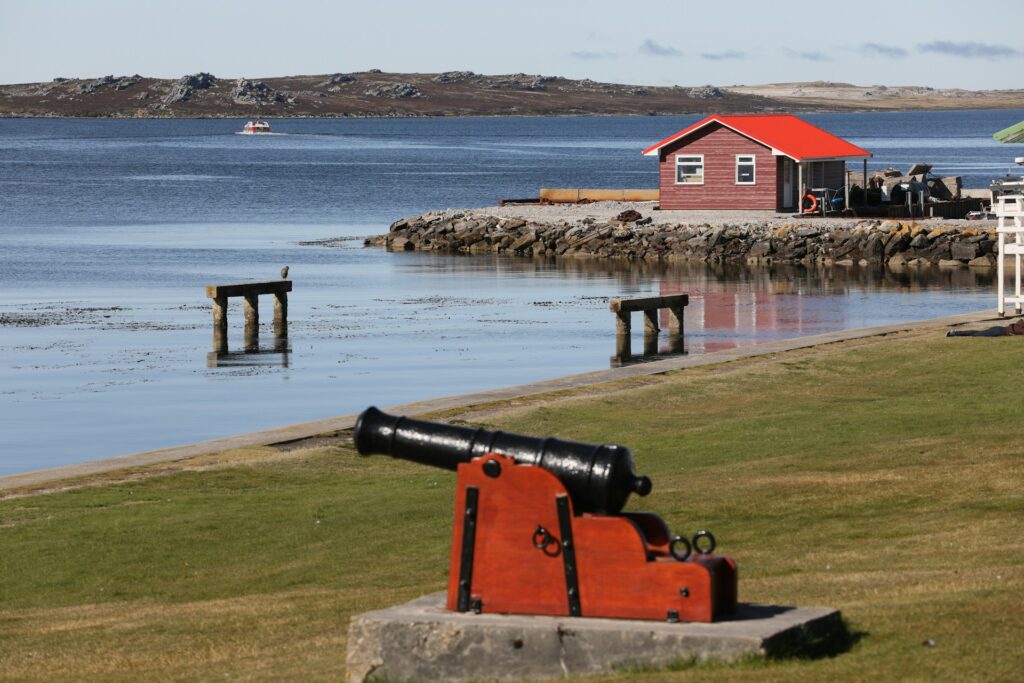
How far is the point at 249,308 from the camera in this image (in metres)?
40.0

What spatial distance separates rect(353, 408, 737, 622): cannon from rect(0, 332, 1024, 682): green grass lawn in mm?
488

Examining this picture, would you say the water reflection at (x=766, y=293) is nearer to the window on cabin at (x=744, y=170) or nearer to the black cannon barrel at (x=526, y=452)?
the window on cabin at (x=744, y=170)

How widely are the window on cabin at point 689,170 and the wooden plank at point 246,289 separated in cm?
2931

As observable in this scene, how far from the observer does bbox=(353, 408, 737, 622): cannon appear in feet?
28.9

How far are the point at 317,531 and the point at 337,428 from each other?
6.63 m

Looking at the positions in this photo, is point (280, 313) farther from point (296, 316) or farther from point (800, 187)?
point (800, 187)

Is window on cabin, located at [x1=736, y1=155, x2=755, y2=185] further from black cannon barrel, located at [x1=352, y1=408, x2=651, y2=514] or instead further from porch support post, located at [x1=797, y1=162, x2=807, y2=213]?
black cannon barrel, located at [x1=352, y1=408, x2=651, y2=514]

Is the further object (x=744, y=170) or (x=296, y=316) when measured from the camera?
(x=744, y=170)

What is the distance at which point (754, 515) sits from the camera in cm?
1434

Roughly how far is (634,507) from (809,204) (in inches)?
2091

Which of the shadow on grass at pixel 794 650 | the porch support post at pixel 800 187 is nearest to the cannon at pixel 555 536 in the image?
the shadow on grass at pixel 794 650

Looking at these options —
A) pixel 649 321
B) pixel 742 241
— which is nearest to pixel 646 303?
pixel 649 321

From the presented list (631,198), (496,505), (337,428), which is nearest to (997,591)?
(496,505)

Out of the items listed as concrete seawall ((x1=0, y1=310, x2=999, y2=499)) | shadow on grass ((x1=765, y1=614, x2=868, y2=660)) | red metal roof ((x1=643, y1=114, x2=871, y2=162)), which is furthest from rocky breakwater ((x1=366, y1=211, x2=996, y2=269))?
shadow on grass ((x1=765, y1=614, x2=868, y2=660))
